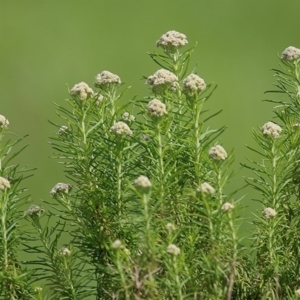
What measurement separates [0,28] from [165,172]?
446cm

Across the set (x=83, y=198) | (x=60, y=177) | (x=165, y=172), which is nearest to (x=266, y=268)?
(x=165, y=172)

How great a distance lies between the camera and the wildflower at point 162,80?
1.34m

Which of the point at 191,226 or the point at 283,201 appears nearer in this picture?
the point at 191,226

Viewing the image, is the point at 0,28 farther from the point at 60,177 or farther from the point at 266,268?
the point at 266,268

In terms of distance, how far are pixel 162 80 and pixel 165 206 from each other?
20 cm

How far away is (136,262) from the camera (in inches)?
47.2

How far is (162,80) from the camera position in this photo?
52.6 inches

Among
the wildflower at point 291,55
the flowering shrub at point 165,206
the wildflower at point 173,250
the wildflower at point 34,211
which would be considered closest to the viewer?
the wildflower at point 173,250

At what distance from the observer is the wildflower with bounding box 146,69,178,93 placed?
1337 mm

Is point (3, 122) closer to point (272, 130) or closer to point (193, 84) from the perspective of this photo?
point (193, 84)

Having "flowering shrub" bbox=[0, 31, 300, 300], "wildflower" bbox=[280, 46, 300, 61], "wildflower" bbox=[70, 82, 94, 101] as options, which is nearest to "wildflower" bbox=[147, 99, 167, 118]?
"flowering shrub" bbox=[0, 31, 300, 300]

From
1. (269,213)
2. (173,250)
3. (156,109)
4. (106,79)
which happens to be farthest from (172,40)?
(173,250)

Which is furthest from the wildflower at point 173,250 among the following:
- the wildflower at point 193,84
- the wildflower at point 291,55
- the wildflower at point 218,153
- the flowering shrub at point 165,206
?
the wildflower at point 291,55

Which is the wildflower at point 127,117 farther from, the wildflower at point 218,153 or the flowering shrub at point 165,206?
the wildflower at point 218,153
